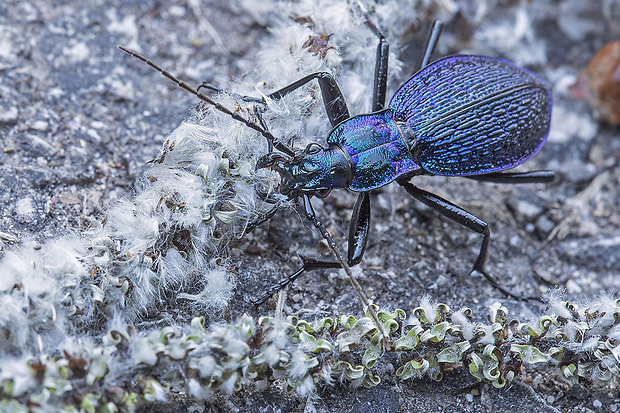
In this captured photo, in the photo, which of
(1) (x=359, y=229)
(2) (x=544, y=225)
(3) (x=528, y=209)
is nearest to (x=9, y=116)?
(1) (x=359, y=229)

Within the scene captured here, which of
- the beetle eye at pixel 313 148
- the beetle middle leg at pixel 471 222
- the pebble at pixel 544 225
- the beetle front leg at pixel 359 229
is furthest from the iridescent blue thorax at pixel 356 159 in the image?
the pebble at pixel 544 225

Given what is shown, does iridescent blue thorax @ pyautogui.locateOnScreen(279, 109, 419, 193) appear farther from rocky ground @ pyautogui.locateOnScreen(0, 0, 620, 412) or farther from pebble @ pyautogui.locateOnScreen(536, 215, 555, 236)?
pebble @ pyautogui.locateOnScreen(536, 215, 555, 236)

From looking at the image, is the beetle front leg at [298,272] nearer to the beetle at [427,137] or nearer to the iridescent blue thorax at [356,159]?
the beetle at [427,137]

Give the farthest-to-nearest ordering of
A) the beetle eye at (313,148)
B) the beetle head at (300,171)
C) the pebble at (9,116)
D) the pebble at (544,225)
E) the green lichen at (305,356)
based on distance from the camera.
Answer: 1. the pebble at (544,225)
2. the pebble at (9,116)
3. the beetle eye at (313,148)
4. the beetle head at (300,171)
5. the green lichen at (305,356)

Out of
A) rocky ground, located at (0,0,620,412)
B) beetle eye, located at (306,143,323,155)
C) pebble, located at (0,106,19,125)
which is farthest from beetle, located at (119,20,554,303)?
pebble, located at (0,106,19,125)

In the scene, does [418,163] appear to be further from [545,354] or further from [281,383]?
[281,383]

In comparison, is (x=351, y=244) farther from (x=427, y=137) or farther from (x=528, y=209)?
(x=528, y=209)

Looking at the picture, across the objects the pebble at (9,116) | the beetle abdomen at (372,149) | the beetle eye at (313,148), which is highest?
the pebble at (9,116)
